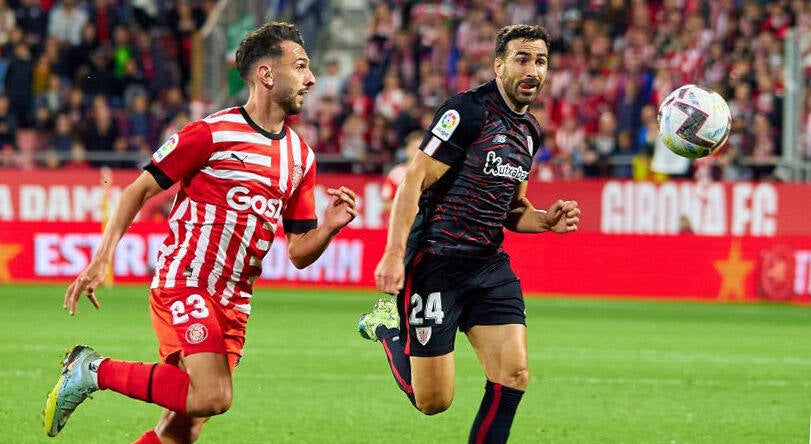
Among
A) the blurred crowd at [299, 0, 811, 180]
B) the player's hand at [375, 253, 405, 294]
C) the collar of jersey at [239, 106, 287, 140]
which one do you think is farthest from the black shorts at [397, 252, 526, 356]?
the blurred crowd at [299, 0, 811, 180]

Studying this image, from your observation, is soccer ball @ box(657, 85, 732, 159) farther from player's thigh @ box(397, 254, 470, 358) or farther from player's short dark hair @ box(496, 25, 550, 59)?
player's thigh @ box(397, 254, 470, 358)

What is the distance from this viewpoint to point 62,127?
810 inches

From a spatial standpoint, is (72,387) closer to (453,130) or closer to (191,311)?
(191,311)

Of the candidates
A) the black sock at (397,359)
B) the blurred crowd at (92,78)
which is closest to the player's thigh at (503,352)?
the black sock at (397,359)

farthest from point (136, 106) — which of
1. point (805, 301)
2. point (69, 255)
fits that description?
point (805, 301)

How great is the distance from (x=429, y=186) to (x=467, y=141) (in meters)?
0.29

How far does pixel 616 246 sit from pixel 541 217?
9883 mm

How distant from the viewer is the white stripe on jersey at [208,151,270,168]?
241 inches

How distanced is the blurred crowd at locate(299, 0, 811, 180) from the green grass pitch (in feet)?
9.80

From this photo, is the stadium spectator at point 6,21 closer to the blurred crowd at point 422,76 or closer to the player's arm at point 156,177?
the blurred crowd at point 422,76

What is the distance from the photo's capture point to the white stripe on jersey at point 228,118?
6.18m

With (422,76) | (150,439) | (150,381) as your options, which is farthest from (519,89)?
(422,76)

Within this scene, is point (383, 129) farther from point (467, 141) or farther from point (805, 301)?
point (467, 141)

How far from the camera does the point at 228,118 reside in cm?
621
